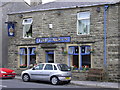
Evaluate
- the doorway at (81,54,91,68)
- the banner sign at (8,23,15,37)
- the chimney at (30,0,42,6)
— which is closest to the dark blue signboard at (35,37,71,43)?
the doorway at (81,54,91,68)

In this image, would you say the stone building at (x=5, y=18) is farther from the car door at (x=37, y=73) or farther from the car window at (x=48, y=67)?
the car window at (x=48, y=67)

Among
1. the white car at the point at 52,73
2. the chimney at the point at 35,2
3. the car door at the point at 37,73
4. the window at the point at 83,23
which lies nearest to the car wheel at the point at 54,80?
the white car at the point at 52,73

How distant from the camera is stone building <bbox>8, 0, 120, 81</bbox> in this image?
1916cm

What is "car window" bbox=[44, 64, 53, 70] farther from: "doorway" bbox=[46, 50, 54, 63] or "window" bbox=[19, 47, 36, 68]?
"window" bbox=[19, 47, 36, 68]

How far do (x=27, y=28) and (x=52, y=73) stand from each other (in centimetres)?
762

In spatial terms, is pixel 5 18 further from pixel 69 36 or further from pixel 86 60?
pixel 86 60

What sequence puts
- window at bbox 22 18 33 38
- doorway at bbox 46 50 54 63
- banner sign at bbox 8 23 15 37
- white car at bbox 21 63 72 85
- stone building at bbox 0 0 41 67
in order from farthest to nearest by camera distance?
stone building at bbox 0 0 41 67 → banner sign at bbox 8 23 15 37 → window at bbox 22 18 33 38 → doorway at bbox 46 50 54 63 → white car at bbox 21 63 72 85

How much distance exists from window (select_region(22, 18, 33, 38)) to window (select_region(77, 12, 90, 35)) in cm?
481

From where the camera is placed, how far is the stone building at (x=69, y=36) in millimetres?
19156

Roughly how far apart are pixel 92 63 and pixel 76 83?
278 centimetres

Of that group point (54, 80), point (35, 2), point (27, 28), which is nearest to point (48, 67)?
point (54, 80)

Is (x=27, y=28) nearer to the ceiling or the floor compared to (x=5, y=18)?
nearer to the floor

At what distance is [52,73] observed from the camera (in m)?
16.9

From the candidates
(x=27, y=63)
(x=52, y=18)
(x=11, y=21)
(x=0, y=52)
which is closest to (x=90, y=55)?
(x=52, y=18)
